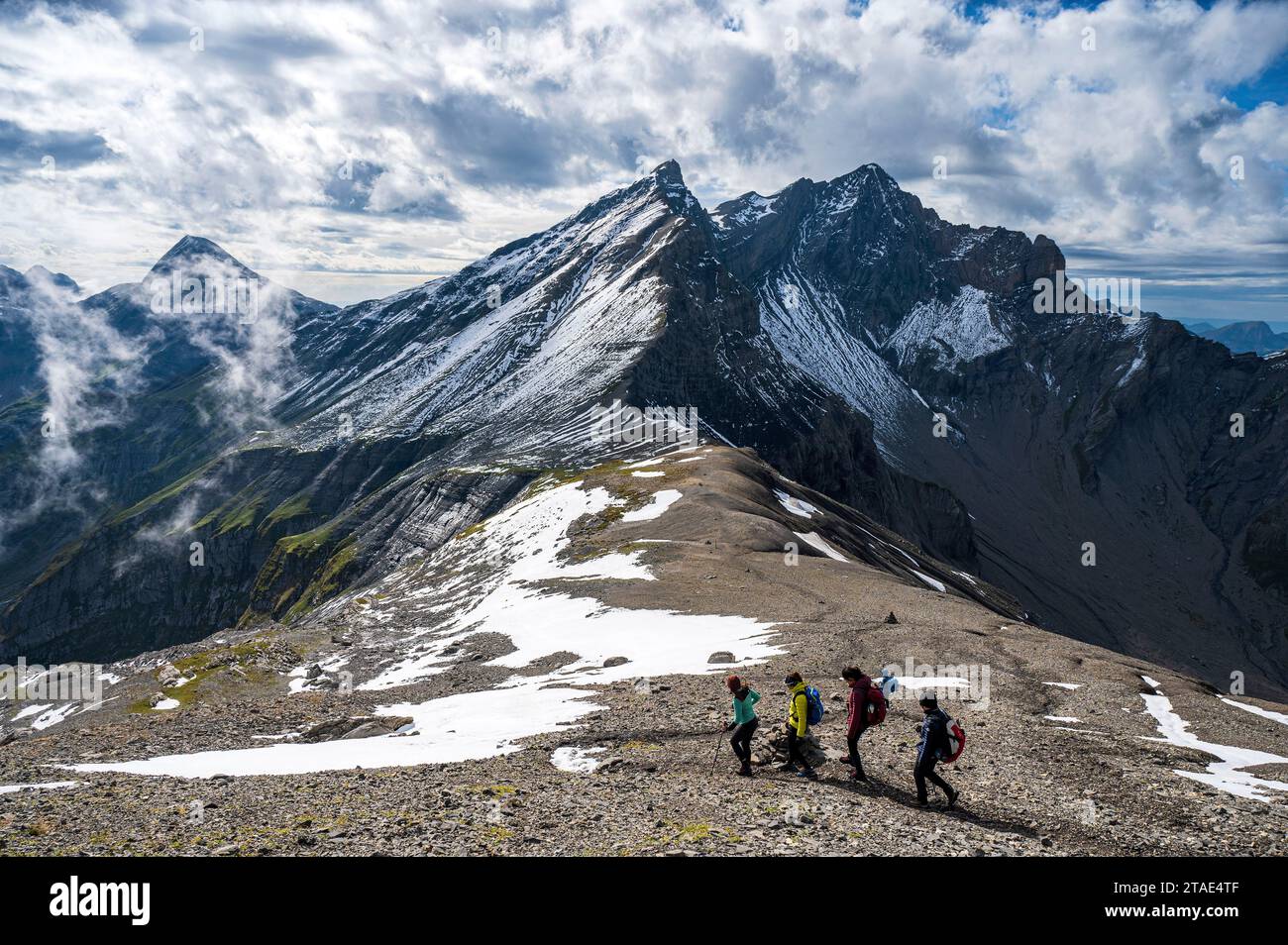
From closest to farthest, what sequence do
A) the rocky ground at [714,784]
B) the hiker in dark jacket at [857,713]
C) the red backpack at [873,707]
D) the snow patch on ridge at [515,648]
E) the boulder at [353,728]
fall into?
the rocky ground at [714,784]
the red backpack at [873,707]
the hiker in dark jacket at [857,713]
the snow patch on ridge at [515,648]
the boulder at [353,728]

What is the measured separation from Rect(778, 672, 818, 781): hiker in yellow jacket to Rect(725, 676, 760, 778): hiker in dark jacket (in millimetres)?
989

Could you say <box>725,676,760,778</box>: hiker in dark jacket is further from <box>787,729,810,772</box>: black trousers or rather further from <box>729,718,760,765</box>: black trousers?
<box>787,729,810,772</box>: black trousers

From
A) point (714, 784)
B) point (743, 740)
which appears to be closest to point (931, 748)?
point (743, 740)

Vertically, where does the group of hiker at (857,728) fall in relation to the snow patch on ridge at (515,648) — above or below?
above

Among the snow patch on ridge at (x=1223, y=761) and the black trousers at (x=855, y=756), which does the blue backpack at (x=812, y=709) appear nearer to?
the black trousers at (x=855, y=756)

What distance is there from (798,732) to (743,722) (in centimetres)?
151

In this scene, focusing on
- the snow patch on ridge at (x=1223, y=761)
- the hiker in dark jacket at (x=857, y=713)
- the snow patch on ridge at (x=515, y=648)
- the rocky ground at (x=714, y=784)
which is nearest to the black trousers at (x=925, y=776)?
the rocky ground at (x=714, y=784)

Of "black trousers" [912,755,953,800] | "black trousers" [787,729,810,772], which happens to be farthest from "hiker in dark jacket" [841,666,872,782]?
"black trousers" [912,755,953,800]

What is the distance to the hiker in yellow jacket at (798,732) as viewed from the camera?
21891 millimetres

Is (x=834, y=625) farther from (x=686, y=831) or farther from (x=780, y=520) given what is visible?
(x=780, y=520)

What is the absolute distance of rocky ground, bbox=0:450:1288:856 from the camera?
54.4 ft

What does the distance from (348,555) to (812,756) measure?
181 meters
